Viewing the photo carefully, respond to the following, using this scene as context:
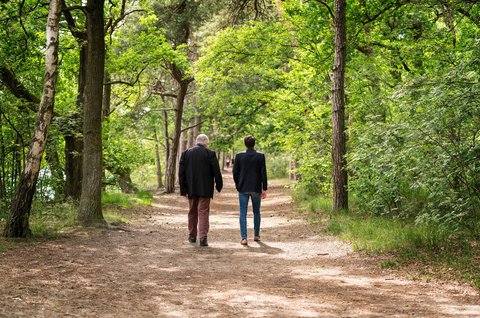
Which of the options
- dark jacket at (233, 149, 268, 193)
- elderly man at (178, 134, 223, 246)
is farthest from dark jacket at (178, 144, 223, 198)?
dark jacket at (233, 149, 268, 193)

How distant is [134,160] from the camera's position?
21.7 m

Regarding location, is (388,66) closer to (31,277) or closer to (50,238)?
(50,238)

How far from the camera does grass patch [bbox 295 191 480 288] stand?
7.11m

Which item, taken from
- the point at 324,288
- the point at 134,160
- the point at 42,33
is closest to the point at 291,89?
the point at 134,160

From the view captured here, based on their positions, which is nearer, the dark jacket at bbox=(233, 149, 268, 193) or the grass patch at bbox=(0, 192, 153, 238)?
the grass patch at bbox=(0, 192, 153, 238)

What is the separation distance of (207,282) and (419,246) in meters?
3.83

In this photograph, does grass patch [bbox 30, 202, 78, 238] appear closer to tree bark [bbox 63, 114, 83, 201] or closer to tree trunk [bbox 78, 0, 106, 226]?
tree trunk [bbox 78, 0, 106, 226]

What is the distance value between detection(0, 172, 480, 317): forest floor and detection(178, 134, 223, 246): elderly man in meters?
0.56

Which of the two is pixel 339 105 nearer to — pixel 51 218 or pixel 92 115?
pixel 92 115

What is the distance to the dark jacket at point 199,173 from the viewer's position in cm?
1009

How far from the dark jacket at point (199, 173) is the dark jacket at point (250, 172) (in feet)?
1.71

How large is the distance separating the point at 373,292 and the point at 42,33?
43.4 feet

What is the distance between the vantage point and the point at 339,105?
44.0 feet

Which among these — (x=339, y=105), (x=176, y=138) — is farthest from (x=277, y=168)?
(x=339, y=105)
